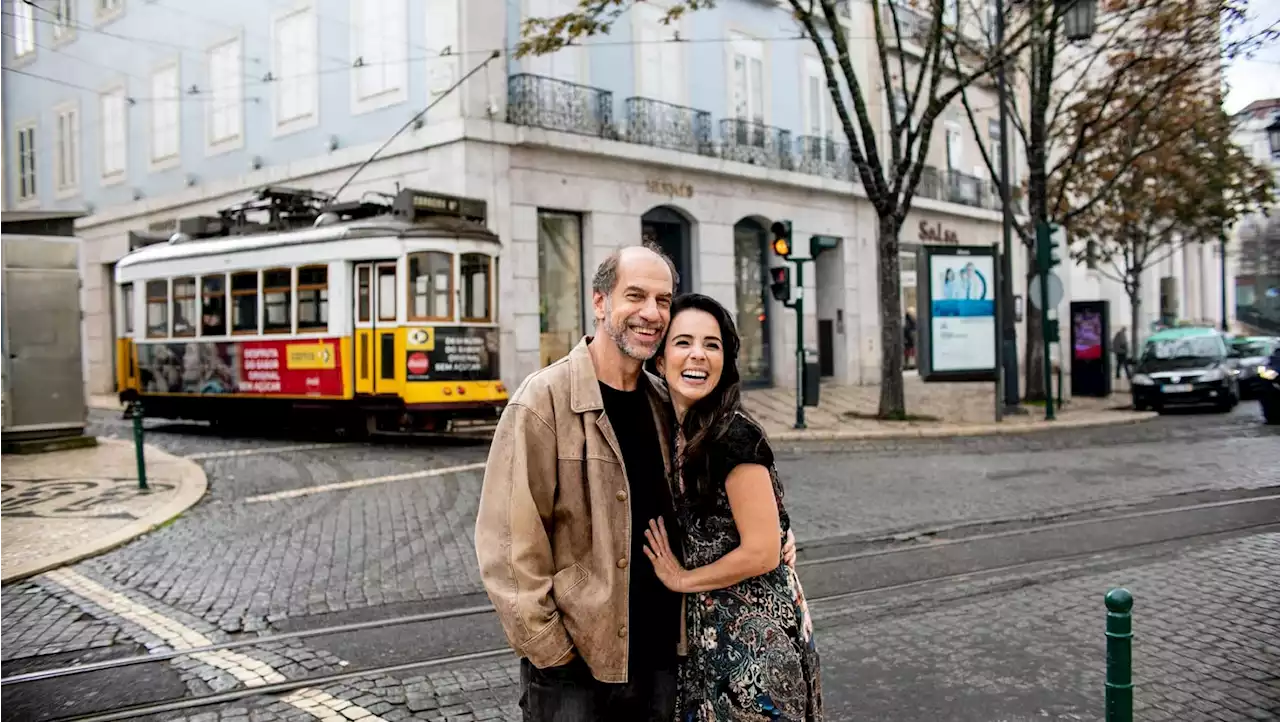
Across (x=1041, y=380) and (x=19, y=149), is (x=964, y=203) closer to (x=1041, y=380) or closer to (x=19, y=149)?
(x=1041, y=380)

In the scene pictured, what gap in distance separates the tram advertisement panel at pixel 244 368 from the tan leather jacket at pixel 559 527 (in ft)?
42.3

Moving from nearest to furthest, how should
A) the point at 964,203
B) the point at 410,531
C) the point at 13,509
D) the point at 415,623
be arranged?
the point at 415,623, the point at 410,531, the point at 13,509, the point at 964,203

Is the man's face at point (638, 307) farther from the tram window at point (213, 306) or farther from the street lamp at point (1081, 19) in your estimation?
the street lamp at point (1081, 19)

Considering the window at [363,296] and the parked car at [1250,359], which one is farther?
the parked car at [1250,359]

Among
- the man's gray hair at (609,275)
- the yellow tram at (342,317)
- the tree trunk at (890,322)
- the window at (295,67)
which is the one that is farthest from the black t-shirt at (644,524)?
the window at (295,67)

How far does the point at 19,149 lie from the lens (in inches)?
1054

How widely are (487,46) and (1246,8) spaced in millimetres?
11822

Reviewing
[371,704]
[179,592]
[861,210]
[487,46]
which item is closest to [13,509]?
[179,592]

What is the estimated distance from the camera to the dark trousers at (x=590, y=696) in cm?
263

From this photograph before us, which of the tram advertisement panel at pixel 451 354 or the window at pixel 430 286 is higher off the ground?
the window at pixel 430 286

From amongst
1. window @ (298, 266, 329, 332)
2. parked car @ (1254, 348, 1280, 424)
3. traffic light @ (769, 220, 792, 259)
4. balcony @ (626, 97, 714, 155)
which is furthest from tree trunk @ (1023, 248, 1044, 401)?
window @ (298, 266, 329, 332)

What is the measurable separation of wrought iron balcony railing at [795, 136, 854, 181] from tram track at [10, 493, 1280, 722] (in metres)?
17.3

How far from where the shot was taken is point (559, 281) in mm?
20703

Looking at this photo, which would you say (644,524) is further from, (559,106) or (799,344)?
(559,106)
